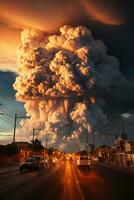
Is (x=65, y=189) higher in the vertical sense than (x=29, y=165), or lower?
lower

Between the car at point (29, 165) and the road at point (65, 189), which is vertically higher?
the car at point (29, 165)

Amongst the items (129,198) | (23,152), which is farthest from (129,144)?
(129,198)

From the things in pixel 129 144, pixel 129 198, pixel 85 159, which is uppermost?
pixel 129 144

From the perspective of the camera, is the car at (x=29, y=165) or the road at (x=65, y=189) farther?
the car at (x=29, y=165)

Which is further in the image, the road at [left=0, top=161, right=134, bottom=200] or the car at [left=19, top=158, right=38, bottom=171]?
the car at [left=19, top=158, right=38, bottom=171]

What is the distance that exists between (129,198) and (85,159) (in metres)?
42.9

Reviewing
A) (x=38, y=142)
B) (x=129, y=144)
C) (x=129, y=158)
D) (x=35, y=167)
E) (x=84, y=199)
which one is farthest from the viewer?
(x=38, y=142)

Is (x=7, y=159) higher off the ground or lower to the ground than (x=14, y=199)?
higher

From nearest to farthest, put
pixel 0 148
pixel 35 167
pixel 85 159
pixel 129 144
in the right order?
pixel 35 167 < pixel 85 159 < pixel 0 148 < pixel 129 144

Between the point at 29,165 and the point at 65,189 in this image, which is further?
the point at 29,165

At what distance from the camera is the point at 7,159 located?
7669 cm

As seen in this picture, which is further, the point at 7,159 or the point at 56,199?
the point at 7,159

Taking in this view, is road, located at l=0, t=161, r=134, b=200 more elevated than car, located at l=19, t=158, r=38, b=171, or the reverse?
car, located at l=19, t=158, r=38, b=171

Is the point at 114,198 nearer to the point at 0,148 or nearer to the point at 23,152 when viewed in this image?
the point at 0,148
